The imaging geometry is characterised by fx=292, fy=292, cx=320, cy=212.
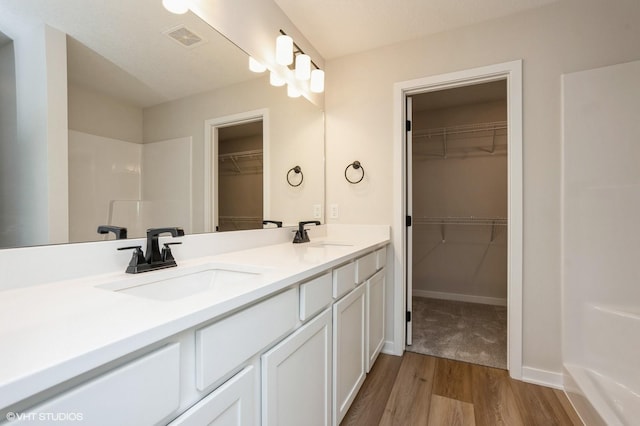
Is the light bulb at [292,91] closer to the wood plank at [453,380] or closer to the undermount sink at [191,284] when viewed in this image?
the undermount sink at [191,284]

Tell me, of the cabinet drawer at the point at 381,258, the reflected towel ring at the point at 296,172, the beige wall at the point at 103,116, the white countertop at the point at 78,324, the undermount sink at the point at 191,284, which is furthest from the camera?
the reflected towel ring at the point at 296,172

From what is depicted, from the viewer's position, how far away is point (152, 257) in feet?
3.36

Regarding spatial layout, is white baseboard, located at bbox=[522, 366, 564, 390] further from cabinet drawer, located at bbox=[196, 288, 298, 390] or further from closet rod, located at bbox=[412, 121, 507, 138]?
closet rod, located at bbox=[412, 121, 507, 138]

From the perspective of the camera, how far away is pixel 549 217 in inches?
70.9

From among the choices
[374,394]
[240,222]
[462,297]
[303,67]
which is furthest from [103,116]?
[462,297]

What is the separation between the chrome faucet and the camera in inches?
38.0

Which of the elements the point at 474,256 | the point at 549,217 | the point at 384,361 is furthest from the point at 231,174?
the point at 474,256

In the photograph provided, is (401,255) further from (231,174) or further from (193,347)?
(193,347)

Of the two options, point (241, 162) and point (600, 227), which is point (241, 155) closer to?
point (241, 162)

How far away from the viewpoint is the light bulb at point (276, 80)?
1.86 m

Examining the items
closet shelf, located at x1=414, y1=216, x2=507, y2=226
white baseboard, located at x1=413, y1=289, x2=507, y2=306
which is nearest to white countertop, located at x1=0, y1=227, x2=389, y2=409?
closet shelf, located at x1=414, y1=216, x2=507, y2=226

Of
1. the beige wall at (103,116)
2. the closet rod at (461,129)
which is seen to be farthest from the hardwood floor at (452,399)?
the closet rod at (461,129)

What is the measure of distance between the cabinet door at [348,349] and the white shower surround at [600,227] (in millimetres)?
1151

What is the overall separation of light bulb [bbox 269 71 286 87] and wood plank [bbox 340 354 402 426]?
1961mm
